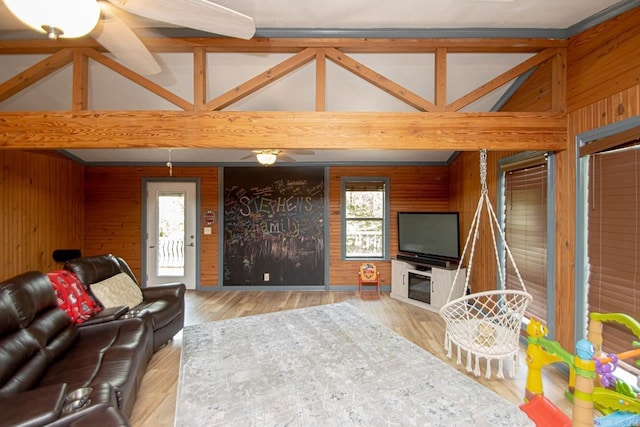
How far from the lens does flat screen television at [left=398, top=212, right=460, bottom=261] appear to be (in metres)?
4.73

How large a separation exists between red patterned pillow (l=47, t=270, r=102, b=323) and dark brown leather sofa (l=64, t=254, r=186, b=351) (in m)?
0.14

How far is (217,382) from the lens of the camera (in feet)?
8.44

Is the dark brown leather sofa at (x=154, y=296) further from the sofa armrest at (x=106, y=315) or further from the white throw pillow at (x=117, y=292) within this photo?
the sofa armrest at (x=106, y=315)

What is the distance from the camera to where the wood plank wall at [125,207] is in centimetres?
570

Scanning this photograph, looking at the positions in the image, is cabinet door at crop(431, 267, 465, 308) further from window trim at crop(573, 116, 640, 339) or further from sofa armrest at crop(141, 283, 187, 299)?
sofa armrest at crop(141, 283, 187, 299)

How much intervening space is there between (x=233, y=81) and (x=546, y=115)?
321cm

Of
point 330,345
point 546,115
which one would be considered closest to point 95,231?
point 330,345

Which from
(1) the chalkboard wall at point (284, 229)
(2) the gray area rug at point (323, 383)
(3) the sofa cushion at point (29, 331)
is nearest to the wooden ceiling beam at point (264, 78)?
(3) the sofa cushion at point (29, 331)

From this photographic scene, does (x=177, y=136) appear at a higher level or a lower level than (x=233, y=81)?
lower

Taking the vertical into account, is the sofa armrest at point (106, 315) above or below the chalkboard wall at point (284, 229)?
below

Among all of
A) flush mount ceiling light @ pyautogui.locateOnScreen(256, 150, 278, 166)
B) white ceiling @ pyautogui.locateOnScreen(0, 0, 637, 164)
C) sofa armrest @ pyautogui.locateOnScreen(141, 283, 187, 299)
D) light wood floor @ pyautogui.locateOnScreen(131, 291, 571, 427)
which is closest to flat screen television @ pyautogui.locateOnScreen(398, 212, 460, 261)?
light wood floor @ pyautogui.locateOnScreen(131, 291, 571, 427)

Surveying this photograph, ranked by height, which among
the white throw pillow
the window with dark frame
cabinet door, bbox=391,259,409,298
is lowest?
cabinet door, bbox=391,259,409,298

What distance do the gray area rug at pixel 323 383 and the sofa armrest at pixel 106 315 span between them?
2.41 feet

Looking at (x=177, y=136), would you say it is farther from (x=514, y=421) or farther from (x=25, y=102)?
(x=514, y=421)
